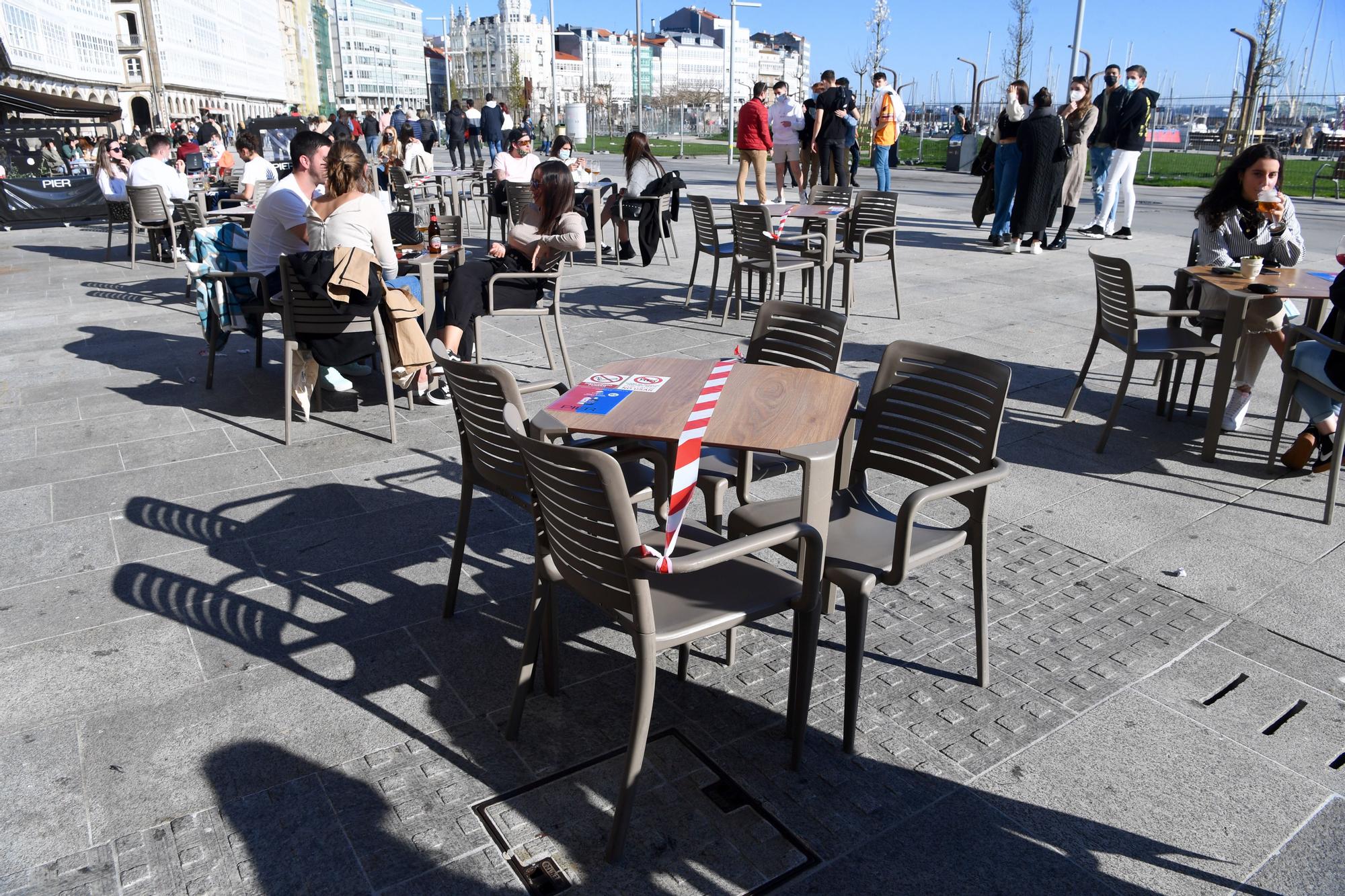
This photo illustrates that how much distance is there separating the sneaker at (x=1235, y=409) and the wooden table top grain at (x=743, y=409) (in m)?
A: 3.11

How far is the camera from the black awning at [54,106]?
2481 centimetres

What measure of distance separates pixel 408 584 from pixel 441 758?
1.17 meters

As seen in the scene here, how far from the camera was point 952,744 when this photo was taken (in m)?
2.80

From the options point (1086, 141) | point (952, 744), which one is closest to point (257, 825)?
point (952, 744)

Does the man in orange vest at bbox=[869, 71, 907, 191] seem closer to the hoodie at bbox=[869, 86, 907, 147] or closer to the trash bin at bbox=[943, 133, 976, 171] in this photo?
the hoodie at bbox=[869, 86, 907, 147]

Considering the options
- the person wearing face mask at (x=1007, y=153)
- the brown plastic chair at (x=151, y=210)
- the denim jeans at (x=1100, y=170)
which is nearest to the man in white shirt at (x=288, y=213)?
the brown plastic chair at (x=151, y=210)

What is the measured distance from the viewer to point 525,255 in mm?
6426

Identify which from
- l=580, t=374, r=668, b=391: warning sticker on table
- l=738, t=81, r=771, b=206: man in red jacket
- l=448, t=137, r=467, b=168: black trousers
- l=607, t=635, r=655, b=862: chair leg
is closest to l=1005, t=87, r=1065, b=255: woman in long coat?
l=738, t=81, r=771, b=206: man in red jacket

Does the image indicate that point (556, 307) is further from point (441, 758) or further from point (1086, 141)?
point (1086, 141)

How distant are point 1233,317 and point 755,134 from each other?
995 cm

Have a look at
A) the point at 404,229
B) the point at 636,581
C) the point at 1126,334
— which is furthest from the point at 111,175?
the point at 636,581

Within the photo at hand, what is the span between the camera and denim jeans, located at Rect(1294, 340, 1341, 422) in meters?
4.50

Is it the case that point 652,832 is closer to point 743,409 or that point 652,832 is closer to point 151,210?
point 743,409

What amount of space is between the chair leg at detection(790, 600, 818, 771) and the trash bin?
2304 cm
